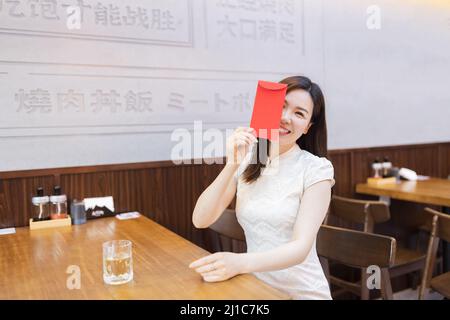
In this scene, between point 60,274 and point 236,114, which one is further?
point 236,114

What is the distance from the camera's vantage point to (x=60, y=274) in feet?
3.73

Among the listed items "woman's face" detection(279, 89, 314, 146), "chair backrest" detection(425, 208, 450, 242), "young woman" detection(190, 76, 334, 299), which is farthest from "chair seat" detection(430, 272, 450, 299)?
"woman's face" detection(279, 89, 314, 146)

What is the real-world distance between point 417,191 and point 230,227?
1.45 metres

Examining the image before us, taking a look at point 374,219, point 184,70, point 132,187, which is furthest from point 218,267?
point 374,219

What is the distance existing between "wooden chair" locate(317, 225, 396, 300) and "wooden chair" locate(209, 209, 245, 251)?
391 millimetres

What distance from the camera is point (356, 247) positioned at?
1460 millimetres

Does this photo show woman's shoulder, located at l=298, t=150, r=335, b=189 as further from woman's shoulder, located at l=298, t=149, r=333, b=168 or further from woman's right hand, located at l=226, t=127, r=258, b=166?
woman's right hand, located at l=226, t=127, r=258, b=166

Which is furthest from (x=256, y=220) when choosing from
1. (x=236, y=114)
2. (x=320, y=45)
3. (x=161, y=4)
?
(x=320, y=45)

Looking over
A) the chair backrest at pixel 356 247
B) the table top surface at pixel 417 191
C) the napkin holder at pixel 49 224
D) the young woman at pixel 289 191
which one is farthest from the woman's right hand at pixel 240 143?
the table top surface at pixel 417 191

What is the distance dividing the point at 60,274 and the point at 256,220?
0.65m

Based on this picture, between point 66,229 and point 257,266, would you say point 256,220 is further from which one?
point 66,229

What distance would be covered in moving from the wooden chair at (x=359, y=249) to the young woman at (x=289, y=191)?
17cm

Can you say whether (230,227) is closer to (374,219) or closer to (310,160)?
(310,160)
